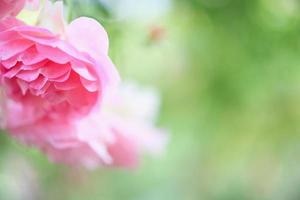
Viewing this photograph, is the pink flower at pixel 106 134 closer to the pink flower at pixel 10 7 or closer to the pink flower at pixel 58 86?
the pink flower at pixel 58 86

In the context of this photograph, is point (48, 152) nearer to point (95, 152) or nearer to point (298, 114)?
point (95, 152)

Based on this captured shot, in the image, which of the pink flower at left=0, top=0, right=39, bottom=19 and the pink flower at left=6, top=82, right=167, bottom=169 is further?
the pink flower at left=6, top=82, right=167, bottom=169

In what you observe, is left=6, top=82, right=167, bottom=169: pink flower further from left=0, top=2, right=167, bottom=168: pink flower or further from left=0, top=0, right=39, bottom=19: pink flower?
left=0, top=0, right=39, bottom=19: pink flower

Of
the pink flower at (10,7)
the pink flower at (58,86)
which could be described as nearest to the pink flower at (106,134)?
the pink flower at (58,86)

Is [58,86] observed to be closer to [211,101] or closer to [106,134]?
[106,134]

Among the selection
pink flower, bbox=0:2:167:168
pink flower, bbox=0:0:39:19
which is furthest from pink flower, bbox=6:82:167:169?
pink flower, bbox=0:0:39:19

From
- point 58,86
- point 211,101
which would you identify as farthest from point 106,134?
point 211,101

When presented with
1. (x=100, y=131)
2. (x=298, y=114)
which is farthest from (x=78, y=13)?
(x=298, y=114)
